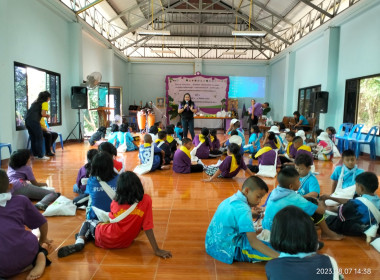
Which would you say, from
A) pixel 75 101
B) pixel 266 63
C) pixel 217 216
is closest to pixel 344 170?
pixel 217 216

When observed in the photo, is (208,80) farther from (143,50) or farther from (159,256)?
(159,256)

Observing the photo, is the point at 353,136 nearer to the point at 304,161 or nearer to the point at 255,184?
the point at 304,161

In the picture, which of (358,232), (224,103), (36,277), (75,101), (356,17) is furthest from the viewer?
(224,103)

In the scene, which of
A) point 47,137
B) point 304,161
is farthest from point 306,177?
point 47,137

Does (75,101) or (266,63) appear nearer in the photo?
(75,101)

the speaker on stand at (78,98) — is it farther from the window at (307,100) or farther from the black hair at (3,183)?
the window at (307,100)

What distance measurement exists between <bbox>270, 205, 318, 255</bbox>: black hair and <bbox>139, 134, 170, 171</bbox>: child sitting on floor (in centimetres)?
374

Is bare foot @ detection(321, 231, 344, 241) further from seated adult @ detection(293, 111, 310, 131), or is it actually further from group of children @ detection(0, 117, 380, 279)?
seated adult @ detection(293, 111, 310, 131)

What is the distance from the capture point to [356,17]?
7086mm

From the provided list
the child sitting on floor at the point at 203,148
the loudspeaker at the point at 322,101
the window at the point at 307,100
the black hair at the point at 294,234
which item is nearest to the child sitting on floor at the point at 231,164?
the child sitting on floor at the point at 203,148

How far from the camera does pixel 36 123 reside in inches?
221

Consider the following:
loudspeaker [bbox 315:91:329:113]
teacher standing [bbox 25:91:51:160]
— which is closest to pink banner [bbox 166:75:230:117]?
loudspeaker [bbox 315:91:329:113]

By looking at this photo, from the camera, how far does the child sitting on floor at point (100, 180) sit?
2330 millimetres

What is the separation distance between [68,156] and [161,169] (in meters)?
2.30
